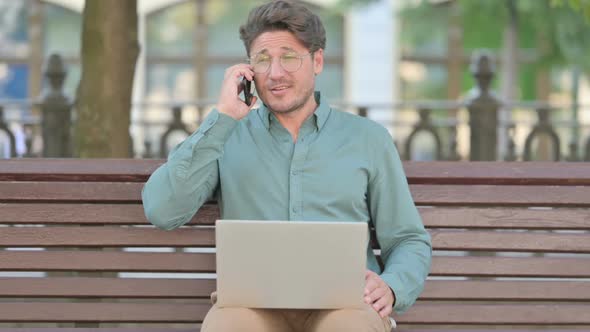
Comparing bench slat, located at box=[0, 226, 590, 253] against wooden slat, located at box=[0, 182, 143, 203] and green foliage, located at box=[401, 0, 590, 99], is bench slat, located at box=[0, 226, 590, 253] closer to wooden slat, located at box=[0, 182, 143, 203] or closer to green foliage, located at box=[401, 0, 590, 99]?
wooden slat, located at box=[0, 182, 143, 203]

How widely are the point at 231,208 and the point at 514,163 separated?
3.82 ft

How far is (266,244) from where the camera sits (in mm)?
3443

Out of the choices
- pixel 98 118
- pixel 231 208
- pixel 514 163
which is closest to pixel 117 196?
pixel 231 208

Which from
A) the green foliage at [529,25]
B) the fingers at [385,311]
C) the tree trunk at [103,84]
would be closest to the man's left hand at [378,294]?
the fingers at [385,311]

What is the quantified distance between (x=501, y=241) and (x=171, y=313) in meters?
1.21

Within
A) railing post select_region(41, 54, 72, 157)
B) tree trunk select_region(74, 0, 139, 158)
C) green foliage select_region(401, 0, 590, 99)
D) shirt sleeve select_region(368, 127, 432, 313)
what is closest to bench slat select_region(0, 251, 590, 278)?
shirt sleeve select_region(368, 127, 432, 313)

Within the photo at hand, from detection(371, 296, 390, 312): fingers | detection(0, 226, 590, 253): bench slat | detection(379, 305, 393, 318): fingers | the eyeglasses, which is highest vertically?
the eyeglasses

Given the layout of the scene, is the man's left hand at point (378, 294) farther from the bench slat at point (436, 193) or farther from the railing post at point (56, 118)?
the railing post at point (56, 118)

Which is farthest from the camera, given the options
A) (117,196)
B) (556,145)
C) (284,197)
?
(556,145)

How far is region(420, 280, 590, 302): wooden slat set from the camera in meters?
4.38

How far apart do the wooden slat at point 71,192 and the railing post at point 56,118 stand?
5341 mm

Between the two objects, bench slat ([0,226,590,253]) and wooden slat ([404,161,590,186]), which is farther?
wooden slat ([404,161,590,186])

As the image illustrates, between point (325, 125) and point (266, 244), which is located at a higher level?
point (325, 125)

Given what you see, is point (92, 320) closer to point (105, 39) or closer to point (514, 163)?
point (514, 163)
